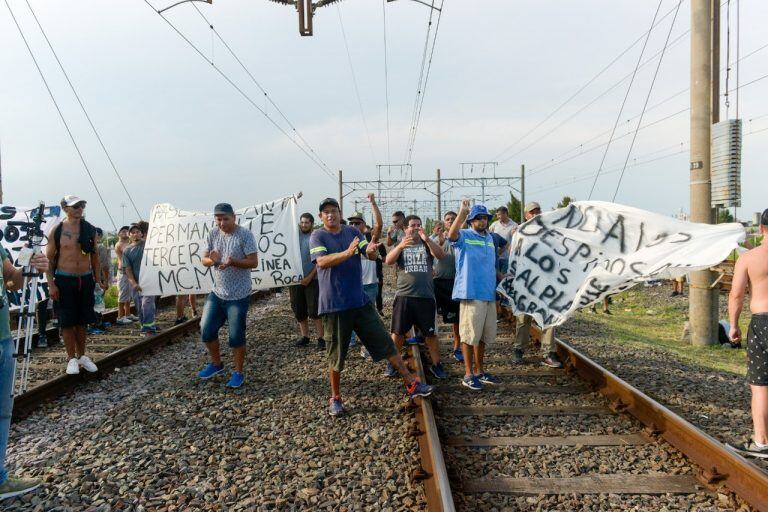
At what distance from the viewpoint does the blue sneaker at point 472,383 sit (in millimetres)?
5773

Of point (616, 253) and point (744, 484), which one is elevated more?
point (616, 253)

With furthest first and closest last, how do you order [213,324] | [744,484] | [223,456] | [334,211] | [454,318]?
[454,318]
[213,324]
[334,211]
[223,456]
[744,484]

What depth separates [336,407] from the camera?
201 inches

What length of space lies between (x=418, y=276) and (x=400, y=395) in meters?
1.39

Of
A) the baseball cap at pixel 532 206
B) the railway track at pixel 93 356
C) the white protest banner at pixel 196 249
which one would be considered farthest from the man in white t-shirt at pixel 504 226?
the railway track at pixel 93 356

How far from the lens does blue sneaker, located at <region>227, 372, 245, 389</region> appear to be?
5914mm

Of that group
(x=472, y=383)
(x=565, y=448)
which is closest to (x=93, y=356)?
(x=472, y=383)

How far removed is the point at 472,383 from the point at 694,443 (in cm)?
229

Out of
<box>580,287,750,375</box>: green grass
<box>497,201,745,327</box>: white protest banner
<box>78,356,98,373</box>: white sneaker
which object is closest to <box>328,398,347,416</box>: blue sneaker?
<box>497,201,745,327</box>: white protest banner

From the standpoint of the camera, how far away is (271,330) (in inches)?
371

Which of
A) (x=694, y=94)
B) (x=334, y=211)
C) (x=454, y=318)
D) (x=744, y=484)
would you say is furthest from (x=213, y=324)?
(x=694, y=94)

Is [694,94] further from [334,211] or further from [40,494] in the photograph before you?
[40,494]

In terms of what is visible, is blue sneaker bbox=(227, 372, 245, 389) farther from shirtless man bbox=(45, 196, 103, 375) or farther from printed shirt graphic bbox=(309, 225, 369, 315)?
shirtless man bbox=(45, 196, 103, 375)

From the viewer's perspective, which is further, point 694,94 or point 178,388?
point 694,94
